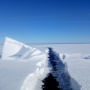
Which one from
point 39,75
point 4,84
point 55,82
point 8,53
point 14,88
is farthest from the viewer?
point 8,53

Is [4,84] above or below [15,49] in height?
below

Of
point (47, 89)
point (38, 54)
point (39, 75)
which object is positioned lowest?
point (47, 89)

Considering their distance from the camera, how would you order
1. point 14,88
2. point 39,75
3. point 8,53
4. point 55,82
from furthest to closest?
1. point 8,53
2. point 39,75
3. point 55,82
4. point 14,88

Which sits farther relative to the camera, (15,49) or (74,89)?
(15,49)

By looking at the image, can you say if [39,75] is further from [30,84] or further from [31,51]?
[31,51]

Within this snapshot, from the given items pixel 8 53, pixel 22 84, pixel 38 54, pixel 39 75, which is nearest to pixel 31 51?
pixel 38 54

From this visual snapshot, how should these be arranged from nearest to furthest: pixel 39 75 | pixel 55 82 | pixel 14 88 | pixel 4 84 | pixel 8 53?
pixel 14 88, pixel 4 84, pixel 55 82, pixel 39 75, pixel 8 53

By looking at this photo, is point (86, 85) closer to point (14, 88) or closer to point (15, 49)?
point (14, 88)

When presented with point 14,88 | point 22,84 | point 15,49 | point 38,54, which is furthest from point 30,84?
point 15,49

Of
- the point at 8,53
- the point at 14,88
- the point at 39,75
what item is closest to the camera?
the point at 14,88
